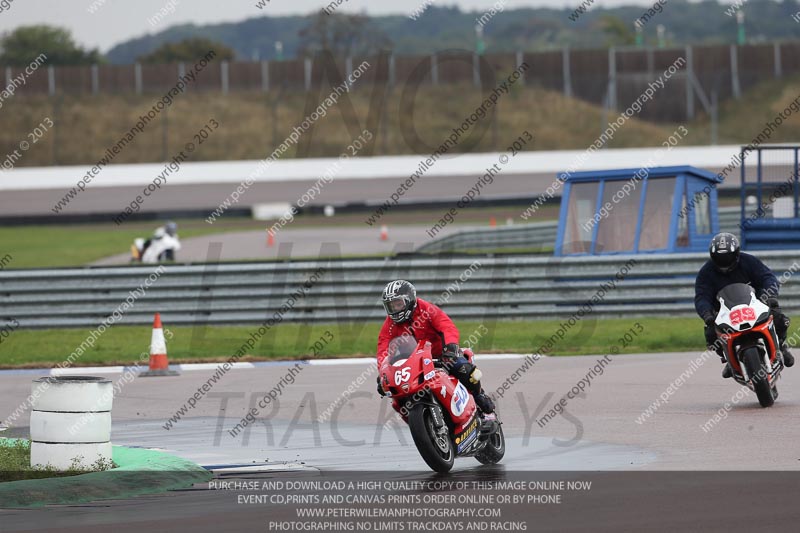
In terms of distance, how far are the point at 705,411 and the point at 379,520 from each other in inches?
218

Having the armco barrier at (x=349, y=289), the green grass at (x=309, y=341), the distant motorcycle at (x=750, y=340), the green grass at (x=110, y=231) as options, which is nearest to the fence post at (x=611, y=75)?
the green grass at (x=110, y=231)

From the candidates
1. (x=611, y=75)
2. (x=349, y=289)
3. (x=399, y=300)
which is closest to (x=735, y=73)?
(x=611, y=75)

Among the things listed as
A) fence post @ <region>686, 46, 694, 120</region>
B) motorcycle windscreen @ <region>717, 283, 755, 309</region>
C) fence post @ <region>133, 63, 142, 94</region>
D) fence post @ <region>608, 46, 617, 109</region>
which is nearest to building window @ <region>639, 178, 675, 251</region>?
motorcycle windscreen @ <region>717, 283, 755, 309</region>

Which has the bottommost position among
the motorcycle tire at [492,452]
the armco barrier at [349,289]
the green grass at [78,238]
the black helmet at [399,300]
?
the motorcycle tire at [492,452]

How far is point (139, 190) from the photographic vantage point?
176 ft

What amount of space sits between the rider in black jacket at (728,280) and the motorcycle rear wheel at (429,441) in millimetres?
3993

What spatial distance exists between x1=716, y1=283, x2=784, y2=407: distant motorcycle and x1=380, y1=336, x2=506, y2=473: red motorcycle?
3.28 m

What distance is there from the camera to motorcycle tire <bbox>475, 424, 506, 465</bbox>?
1049 cm

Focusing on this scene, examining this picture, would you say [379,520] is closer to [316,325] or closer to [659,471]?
[659,471]

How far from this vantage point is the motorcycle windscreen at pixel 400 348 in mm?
10188

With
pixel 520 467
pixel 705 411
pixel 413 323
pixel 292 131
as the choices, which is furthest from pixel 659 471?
pixel 292 131

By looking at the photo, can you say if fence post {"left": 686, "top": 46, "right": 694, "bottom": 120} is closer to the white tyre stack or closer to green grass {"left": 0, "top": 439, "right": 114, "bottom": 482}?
green grass {"left": 0, "top": 439, "right": 114, "bottom": 482}

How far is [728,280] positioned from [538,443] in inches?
122

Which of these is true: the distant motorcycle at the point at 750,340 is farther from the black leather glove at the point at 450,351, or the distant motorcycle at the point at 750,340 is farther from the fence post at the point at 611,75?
the fence post at the point at 611,75
